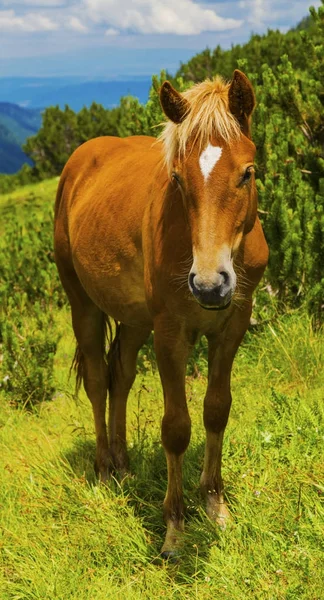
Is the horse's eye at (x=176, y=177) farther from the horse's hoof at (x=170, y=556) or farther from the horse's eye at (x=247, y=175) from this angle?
the horse's hoof at (x=170, y=556)

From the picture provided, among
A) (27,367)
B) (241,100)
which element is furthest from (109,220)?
(27,367)

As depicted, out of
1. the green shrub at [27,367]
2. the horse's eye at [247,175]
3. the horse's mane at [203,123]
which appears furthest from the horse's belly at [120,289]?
the green shrub at [27,367]

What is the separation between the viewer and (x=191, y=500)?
3.46m

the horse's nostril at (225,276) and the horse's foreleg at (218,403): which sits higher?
the horse's nostril at (225,276)

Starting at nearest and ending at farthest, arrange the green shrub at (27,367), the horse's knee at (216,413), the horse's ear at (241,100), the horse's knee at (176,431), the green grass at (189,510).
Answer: the horse's ear at (241,100)
the green grass at (189,510)
the horse's knee at (176,431)
the horse's knee at (216,413)
the green shrub at (27,367)

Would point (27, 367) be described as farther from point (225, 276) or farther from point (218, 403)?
point (225, 276)

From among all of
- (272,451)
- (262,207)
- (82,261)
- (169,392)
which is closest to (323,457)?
(272,451)

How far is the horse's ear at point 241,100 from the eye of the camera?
8.32 feet

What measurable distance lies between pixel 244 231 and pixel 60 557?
1.84 meters

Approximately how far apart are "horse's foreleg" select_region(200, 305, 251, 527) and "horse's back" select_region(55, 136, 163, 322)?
1.80 ft

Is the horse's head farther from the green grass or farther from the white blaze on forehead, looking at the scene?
the green grass

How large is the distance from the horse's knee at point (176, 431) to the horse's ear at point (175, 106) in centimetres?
141

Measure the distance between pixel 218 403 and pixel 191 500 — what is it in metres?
0.59

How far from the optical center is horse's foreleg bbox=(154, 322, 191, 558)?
3.03 metres
